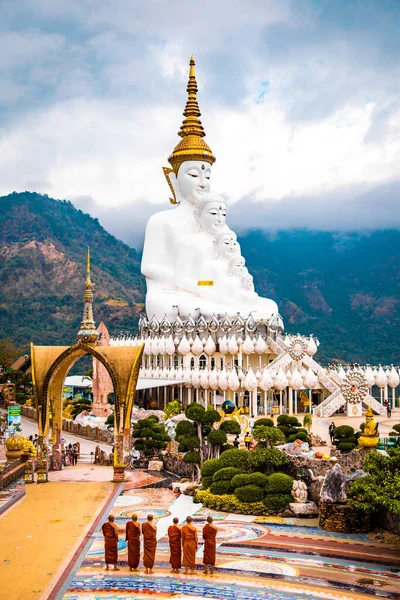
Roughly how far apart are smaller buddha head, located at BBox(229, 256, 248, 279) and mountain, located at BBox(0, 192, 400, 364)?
35295 mm

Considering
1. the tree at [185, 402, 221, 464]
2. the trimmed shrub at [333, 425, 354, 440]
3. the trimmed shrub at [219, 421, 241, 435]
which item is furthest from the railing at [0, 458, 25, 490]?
the trimmed shrub at [333, 425, 354, 440]

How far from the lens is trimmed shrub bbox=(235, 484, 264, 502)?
15.1 m

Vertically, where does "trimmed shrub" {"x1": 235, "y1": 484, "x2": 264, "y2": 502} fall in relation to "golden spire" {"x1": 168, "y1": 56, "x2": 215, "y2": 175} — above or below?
below

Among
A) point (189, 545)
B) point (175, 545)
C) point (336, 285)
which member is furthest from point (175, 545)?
point (336, 285)

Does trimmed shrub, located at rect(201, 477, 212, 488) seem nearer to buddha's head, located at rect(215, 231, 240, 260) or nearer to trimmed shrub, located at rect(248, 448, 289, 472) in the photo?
trimmed shrub, located at rect(248, 448, 289, 472)

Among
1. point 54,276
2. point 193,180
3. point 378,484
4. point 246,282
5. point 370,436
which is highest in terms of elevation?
point 54,276

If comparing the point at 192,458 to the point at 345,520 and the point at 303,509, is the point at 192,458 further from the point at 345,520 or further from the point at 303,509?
the point at 345,520

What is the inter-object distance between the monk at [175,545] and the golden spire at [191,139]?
31.7 meters

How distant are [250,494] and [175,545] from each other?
485cm

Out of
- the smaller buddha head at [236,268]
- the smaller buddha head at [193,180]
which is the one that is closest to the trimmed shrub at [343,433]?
the smaller buddha head at [236,268]

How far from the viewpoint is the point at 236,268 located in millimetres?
37625

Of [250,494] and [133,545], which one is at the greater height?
[250,494]

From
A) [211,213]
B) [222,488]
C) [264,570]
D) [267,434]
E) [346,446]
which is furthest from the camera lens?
[211,213]

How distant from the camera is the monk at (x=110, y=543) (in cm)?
1077
